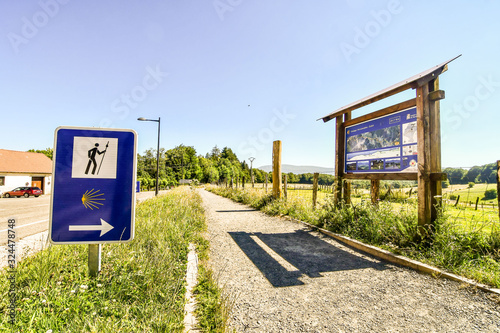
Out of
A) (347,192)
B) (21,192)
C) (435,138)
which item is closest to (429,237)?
(435,138)

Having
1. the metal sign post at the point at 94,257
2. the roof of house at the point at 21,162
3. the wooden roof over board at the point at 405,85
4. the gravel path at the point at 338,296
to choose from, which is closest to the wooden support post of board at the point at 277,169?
the wooden roof over board at the point at 405,85

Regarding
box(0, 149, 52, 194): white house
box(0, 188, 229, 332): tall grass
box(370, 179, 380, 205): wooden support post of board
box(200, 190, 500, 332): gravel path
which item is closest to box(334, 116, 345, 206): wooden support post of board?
box(370, 179, 380, 205): wooden support post of board

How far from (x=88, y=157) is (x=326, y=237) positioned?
5.23 metres

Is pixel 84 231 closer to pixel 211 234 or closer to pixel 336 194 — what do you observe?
pixel 211 234

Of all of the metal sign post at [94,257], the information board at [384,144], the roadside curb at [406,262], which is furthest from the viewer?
the information board at [384,144]

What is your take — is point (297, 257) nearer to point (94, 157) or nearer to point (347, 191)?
point (347, 191)

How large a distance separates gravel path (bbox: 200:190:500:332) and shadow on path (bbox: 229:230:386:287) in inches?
0.6

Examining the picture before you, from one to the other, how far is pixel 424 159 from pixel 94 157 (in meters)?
5.23

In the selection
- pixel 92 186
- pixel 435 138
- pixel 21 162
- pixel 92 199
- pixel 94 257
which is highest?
pixel 21 162

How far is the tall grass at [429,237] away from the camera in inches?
127

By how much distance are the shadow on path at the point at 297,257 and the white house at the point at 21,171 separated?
3826 cm

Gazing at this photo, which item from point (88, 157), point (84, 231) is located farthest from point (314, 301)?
point (88, 157)

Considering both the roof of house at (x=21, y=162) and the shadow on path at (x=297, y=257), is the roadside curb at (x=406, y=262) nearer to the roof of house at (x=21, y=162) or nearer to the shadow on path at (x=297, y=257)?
the shadow on path at (x=297, y=257)

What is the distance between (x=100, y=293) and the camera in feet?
7.02
